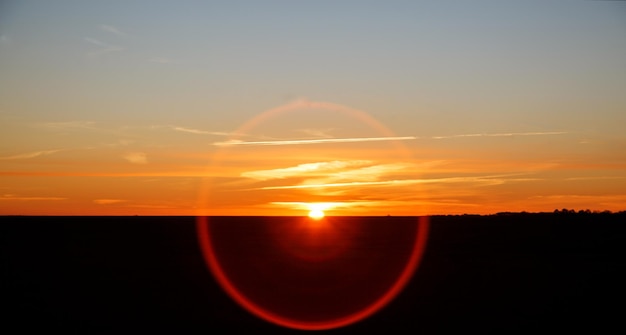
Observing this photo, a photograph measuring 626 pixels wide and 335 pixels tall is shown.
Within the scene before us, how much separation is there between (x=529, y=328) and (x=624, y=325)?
2063 millimetres

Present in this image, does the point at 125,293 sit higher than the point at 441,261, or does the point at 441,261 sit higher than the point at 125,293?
the point at 441,261

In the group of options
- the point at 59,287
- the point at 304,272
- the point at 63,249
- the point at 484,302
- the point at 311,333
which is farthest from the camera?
the point at 63,249

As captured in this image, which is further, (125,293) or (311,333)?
(125,293)

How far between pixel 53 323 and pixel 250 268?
41.5 feet

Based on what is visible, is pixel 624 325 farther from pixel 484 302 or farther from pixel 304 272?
pixel 304 272

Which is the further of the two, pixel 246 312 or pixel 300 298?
pixel 300 298

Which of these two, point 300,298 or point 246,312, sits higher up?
point 300,298

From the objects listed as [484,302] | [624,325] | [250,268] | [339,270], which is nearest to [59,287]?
[250,268]

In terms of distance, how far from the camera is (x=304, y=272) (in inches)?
1085

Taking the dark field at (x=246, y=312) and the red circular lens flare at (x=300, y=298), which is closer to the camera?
the dark field at (x=246, y=312)

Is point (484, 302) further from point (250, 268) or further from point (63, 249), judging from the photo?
point (63, 249)

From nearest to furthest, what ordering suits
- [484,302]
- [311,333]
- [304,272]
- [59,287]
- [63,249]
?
[311,333] < [484,302] < [59,287] < [304,272] < [63,249]

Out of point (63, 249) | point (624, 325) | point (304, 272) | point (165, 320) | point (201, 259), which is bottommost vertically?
point (624, 325)

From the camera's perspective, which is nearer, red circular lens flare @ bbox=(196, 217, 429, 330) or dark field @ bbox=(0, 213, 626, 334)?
dark field @ bbox=(0, 213, 626, 334)
